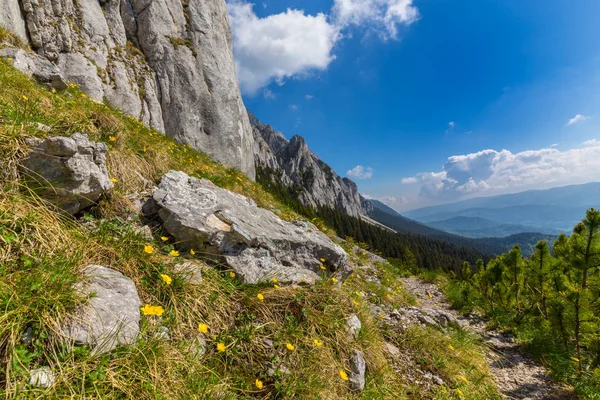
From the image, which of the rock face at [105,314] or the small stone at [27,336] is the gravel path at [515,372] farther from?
the small stone at [27,336]

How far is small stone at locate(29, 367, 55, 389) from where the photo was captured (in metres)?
1.69

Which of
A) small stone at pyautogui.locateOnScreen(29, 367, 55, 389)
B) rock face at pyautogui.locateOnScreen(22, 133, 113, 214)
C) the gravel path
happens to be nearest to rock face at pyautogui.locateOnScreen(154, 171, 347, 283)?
rock face at pyautogui.locateOnScreen(22, 133, 113, 214)

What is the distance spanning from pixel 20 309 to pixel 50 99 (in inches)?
218

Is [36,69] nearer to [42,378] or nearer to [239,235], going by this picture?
[239,235]

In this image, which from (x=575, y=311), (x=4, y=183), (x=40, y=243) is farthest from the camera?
(x=575, y=311)

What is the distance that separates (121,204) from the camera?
414cm

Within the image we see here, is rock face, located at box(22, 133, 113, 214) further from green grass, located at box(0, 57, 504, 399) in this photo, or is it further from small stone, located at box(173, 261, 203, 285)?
small stone, located at box(173, 261, 203, 285)

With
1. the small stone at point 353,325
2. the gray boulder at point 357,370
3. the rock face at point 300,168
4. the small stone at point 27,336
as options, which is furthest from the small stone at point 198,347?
the rock face at point 300,168

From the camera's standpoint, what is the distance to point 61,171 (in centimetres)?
332

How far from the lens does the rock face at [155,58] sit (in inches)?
476

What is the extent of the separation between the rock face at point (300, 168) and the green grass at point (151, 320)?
126 meters

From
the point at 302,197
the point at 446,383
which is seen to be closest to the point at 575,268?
the point at 446,383

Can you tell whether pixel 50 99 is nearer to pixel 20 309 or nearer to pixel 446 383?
pixel 20 309

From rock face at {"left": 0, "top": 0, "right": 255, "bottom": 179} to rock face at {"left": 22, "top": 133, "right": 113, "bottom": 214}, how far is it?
10827mm
